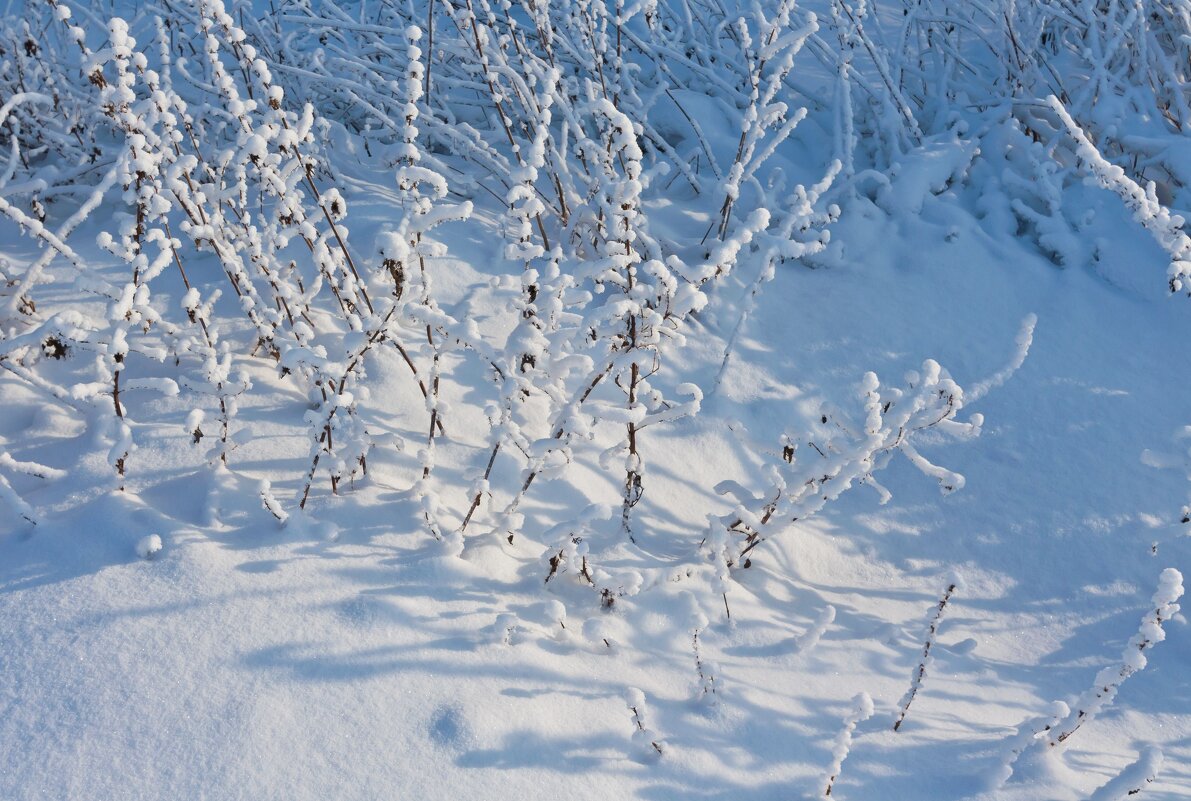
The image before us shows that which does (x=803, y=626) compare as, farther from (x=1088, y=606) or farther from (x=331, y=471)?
(x=331, y=471)

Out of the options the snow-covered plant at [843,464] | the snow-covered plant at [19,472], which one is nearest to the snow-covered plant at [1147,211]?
the snow-covered plant at [843,464]

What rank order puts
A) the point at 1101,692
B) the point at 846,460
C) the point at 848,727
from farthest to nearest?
the point at 846,460, the point at 1101,692, the point at 848,727

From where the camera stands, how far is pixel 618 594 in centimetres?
176

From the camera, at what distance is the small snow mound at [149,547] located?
5.24 ft

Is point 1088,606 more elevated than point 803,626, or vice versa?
point 1088,606

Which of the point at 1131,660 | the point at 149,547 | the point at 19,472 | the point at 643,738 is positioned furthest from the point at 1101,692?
the point at 19,472

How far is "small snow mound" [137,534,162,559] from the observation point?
1.60 metres

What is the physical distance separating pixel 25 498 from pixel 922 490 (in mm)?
2153

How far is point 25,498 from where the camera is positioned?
1.75 metres

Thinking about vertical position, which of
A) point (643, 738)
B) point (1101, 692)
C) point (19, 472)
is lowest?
point (19, 472)

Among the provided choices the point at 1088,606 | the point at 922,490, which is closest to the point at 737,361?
the point at 922,490

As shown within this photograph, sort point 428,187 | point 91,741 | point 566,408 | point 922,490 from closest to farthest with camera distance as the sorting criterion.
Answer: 1. point 91,741
2. point 566,408
3. point 922,490
4. point 428,187

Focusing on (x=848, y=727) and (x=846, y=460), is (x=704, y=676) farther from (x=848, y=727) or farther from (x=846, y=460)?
(x=846, y=460)

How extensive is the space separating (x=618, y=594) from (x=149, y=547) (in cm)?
91
